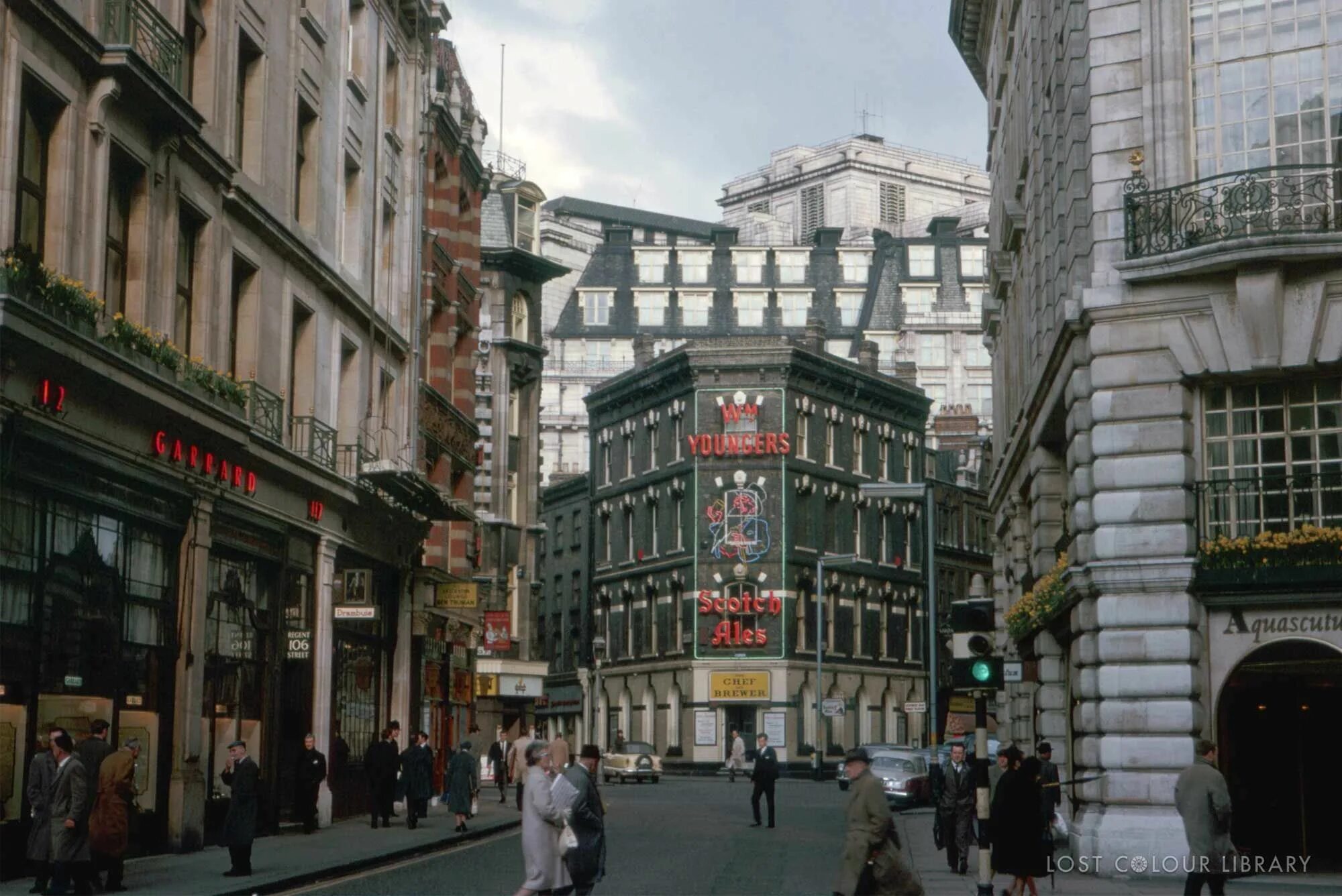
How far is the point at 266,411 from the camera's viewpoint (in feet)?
98.1

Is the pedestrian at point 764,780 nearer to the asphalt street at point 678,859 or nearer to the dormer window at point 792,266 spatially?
the asphalt street at point 678,859

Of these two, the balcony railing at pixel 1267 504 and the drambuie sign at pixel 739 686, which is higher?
the balcony railing at pixel 1267 504

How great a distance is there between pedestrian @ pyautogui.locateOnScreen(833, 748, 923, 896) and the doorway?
1124 cm

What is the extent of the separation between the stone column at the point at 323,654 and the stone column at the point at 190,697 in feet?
20.5

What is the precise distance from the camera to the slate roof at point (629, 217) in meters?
138

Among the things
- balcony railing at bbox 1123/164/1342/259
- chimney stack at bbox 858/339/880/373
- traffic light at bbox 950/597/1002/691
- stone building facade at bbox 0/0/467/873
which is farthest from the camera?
chimney stack at bbox 858/339/880/373

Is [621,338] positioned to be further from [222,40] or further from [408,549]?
[222,40]

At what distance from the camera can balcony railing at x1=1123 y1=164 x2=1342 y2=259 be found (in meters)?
23.5

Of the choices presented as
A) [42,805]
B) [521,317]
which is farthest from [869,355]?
[42,805]

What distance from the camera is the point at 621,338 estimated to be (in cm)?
11612

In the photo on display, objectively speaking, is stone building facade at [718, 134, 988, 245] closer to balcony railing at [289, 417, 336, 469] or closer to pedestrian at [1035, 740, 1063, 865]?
balcony railing at [289, 417, 336, 469]

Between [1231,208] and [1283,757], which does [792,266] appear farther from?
[1283,757]

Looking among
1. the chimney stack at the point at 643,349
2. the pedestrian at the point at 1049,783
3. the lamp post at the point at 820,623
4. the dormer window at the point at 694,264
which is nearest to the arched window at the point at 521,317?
the lamp post at the point at 820,623

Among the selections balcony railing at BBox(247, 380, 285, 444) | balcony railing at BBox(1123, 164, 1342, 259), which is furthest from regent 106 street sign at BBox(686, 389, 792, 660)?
balcony railing at BBox(1123, 164, 1342, 259)
